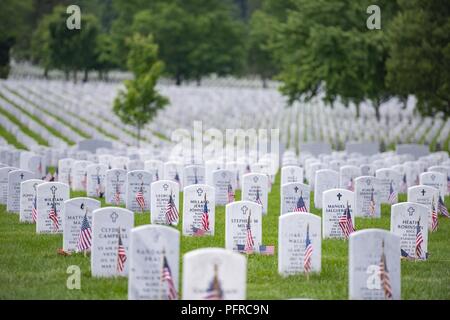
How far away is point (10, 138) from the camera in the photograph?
124ft

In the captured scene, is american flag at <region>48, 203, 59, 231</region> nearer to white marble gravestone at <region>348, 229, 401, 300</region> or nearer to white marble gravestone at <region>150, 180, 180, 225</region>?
white marble gravestone at <region>150, 180, 180, 225</region>

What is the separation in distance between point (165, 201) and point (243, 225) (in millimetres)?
3087

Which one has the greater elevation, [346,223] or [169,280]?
[346,223]

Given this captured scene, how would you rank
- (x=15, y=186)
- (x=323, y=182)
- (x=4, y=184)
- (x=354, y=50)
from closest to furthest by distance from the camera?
(x=15, y=186) → (x=4, y=184) → (x=323, y=182) → (x=354, y=50)

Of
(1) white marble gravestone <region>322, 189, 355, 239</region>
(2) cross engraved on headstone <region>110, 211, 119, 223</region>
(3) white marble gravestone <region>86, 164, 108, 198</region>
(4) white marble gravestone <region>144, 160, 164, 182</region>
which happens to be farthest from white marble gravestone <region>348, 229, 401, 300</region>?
(4) white marble gravestone <region>144, 160, 164, 182</region>

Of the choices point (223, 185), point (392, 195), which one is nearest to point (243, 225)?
point (223, 185)

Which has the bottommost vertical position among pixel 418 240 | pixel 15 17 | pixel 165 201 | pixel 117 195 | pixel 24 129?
pixel 418 240

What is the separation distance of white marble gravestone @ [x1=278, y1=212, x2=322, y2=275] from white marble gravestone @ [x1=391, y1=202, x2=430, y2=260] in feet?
6.80

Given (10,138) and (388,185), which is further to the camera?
(10,138)

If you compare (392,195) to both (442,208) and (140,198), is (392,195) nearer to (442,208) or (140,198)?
(442,208)

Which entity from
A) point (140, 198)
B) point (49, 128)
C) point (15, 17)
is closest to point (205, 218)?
point (140, 198)

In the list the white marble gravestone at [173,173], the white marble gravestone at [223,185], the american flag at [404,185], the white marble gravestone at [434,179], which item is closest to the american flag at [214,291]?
the white marble gravestone at [223,185]

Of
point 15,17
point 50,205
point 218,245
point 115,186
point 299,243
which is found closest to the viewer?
point 299,243

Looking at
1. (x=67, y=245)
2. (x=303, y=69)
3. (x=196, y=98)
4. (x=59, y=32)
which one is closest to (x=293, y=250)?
(x=67, y=245)
